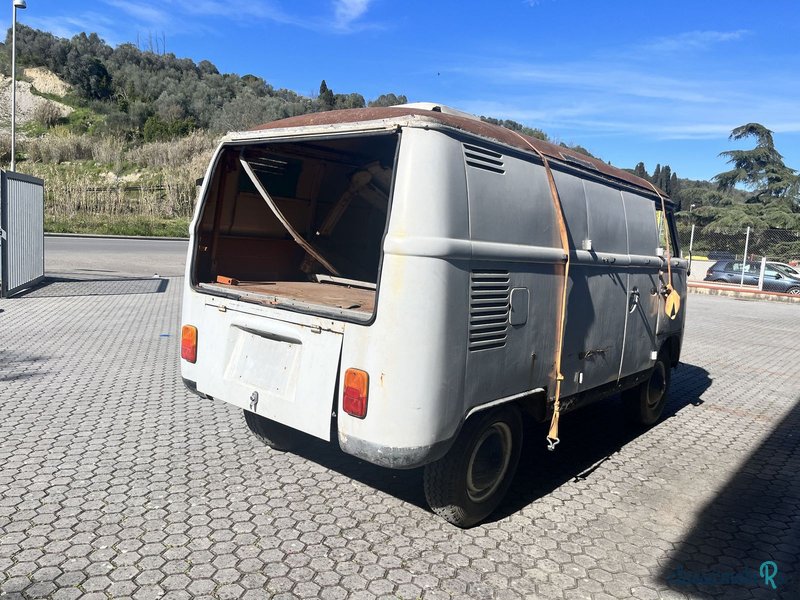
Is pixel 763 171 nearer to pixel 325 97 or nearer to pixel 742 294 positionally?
pixel 742 294

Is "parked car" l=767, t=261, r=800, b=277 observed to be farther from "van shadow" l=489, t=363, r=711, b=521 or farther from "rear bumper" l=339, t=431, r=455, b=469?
"rear bumper" l=339, t=431, r=455, b=469

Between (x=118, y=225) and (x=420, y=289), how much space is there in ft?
107

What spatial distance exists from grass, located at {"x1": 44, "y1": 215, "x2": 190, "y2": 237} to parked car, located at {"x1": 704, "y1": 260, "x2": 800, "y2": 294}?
76.2ft

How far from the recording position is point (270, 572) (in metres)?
3.19

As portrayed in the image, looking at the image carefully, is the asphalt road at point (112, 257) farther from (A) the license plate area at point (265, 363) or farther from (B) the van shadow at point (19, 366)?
(A) the license plate area at point (265, 363)

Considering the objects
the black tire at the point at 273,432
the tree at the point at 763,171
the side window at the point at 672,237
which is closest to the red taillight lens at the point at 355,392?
the black tire at the point at 273,432

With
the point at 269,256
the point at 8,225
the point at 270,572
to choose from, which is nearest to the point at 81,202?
the point at 8,225

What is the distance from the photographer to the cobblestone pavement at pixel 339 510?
3.20 meters

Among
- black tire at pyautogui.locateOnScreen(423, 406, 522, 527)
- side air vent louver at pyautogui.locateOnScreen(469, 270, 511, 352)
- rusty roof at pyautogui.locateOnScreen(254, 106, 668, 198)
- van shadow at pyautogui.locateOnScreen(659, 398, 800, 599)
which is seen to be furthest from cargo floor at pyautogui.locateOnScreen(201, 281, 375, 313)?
van shadow at pyautogui.locateOnScreen(659, 398, 800, 599)

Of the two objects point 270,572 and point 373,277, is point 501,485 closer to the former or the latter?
point 270,572

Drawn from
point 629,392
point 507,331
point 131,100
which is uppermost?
point 131,100

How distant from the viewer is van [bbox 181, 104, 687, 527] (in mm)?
3172

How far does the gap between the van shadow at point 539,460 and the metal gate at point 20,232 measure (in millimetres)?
8807

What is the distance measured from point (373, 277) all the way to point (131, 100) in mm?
66609
